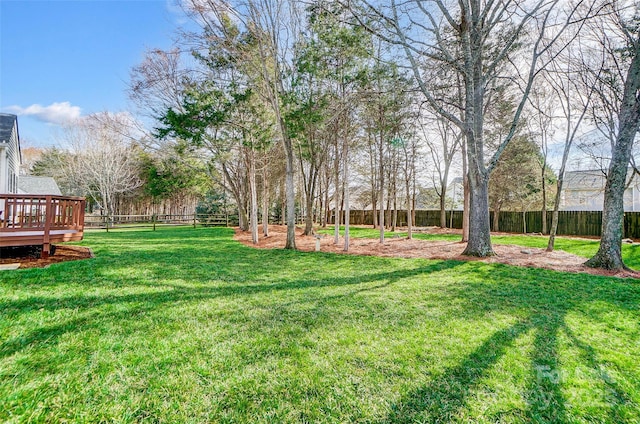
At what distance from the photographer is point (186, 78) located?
41.3 ft

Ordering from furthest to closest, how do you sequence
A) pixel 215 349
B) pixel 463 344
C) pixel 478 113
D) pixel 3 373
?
pixel 478 113
pixel 463 344
pixel 215 349
pixel 3 373

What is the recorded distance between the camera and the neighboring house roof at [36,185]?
16969 mm

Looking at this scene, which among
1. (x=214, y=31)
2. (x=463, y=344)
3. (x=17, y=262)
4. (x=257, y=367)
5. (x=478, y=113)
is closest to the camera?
(x=257, y=367)

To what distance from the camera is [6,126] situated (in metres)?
10.9

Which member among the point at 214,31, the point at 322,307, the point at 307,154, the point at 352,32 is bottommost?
the point at 322,307

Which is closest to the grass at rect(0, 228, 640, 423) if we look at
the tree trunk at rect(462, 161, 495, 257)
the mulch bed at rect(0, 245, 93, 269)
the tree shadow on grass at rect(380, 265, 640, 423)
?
the tree shadow on grass at rect(380, 265, 640, 423)

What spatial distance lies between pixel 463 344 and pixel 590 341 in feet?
4.50

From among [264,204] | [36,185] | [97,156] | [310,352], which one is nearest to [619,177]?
[310,352]

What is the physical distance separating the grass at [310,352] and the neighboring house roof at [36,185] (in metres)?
17.5

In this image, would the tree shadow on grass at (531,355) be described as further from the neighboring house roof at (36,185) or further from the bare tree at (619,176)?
the neighboring house roof at (36,185)

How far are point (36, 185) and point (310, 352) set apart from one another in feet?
77.4

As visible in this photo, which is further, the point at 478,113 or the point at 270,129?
the point at 270,129

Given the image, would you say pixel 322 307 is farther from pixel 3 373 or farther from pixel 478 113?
pixel 478 113

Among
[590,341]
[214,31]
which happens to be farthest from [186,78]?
[590,341]
